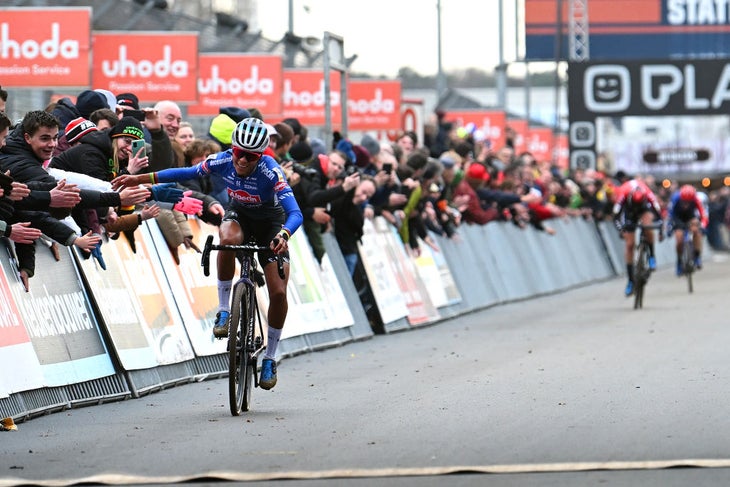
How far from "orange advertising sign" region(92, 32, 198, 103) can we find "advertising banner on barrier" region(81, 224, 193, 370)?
1238cm

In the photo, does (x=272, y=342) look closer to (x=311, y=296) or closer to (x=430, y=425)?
(x=430, y=425)

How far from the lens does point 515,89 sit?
13112cm

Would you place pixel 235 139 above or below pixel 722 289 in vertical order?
above

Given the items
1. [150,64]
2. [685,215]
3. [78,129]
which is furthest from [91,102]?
[685,215]

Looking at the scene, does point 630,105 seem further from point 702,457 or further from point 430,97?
point 430,97

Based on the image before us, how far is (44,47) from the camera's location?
2312 centimetres

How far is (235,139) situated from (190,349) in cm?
304

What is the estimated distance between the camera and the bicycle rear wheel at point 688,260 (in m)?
28.6

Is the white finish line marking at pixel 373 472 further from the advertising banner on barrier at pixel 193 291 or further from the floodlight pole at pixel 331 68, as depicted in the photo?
the floodlight pole at pixel 331 68

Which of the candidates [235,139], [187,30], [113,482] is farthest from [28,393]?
[187,30]

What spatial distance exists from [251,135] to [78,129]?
6.69 ft

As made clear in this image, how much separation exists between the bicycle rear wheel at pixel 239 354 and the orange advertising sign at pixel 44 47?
12.5 meters

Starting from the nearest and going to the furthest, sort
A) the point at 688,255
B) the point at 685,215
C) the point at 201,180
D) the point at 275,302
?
the point at 275,302
the point at 201,180
the point at 688,255
the point at 685,215

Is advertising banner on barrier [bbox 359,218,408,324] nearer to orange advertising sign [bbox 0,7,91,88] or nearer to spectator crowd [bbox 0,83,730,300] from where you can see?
spectator crowd [bbox 0,83,730,300]
